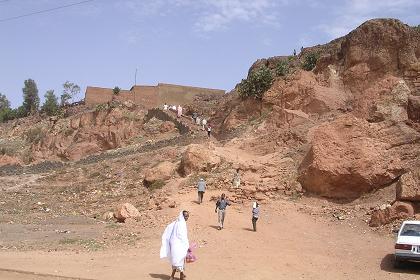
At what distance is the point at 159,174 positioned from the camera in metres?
25.1

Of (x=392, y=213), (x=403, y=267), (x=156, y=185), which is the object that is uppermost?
(x=156, y=185)

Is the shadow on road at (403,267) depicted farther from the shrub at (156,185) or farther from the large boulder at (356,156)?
the shrub at (156,185)

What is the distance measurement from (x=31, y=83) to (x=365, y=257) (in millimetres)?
67792

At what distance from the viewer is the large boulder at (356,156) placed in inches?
803

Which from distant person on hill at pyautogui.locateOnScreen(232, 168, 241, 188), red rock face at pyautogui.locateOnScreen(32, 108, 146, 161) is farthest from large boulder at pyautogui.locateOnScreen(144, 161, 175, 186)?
red rock face at pyautogui.locateOnScreen(32, 108, 146, 161)

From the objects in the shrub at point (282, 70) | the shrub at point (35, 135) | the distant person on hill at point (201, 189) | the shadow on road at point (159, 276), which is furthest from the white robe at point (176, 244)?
the shrub at point (35, 135)

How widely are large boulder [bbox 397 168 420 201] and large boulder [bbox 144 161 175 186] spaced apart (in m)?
11.1

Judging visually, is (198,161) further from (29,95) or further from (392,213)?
(29,95)

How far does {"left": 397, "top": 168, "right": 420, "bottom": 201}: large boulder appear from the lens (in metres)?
17.3

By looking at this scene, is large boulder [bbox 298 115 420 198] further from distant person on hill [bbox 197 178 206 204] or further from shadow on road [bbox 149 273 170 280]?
shadow on road [bbox 149 273 170 280]

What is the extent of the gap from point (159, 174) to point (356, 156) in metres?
9.30

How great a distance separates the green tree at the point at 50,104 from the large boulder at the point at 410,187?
168 ft

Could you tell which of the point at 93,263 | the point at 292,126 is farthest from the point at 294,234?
the point at 292,126

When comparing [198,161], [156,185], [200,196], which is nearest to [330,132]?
[200,196]
